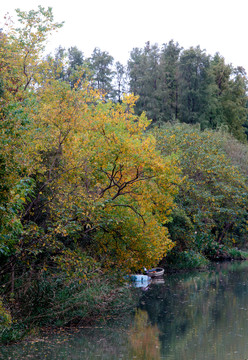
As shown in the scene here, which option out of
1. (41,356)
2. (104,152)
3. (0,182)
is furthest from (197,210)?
(0,182)

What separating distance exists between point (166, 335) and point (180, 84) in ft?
138

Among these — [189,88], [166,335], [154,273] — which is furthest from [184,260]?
[189,88]

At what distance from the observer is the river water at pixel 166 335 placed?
12719mm

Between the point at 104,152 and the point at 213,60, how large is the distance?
48.8 metres

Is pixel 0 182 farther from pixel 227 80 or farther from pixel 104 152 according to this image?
pixel 227 80

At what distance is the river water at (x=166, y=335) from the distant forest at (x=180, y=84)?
30.6 meters

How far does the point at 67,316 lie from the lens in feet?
49.0

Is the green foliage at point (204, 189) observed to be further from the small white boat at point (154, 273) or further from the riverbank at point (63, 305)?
the riverbank at point (63, 305)

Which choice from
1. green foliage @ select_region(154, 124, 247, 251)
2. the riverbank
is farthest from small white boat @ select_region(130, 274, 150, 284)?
the riverbank

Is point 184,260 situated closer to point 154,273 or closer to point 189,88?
point 154,273

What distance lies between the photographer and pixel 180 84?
177 feet

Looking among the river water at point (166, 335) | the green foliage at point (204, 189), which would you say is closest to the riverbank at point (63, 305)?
the river water at point (166, 335)

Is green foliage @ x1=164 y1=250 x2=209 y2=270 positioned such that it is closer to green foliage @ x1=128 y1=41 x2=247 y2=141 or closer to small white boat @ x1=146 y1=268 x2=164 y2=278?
small white boat @ x1=146 y1=268 x2=164 y2=278

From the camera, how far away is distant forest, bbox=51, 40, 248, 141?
53.1 metres
